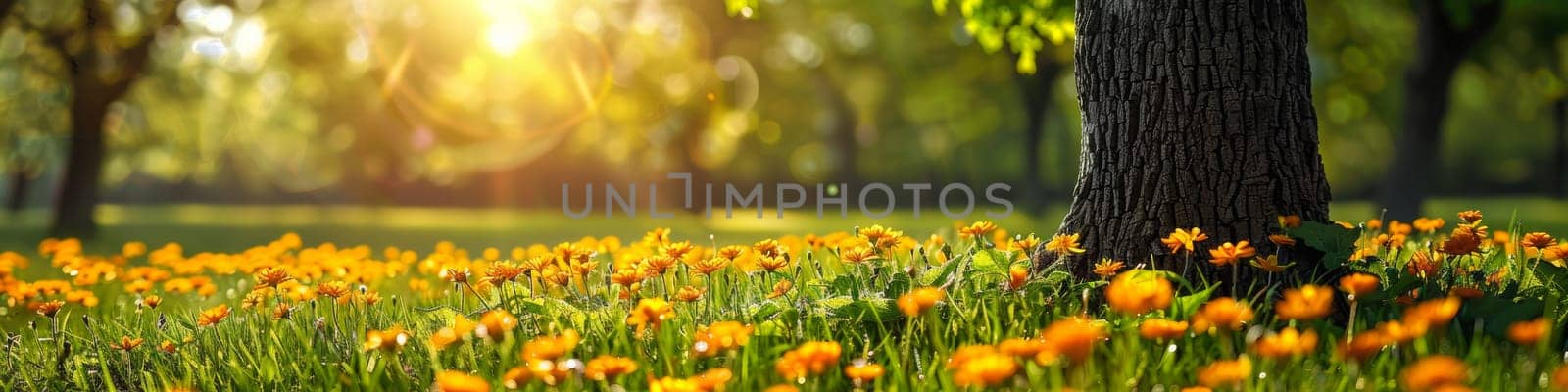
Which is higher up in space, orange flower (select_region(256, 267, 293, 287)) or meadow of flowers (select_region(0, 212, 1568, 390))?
orange flower (select_region(256, 267, 293, 287))

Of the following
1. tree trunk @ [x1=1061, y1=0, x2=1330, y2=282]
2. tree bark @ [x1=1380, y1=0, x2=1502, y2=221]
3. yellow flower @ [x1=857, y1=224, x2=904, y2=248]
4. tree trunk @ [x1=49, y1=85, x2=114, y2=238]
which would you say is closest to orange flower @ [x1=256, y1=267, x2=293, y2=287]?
yellow flower @ [x1=857, y1=224, x2=904, y2=248]

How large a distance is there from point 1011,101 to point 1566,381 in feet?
104

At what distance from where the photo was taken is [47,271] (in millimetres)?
9062

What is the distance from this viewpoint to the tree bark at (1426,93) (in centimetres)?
1364

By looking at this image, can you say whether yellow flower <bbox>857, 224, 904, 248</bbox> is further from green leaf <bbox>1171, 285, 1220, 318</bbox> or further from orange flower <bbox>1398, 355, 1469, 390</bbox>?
orange flower <bbox>1398, 355, 1469, 390</bbox>

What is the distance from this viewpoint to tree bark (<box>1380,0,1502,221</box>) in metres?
13.6

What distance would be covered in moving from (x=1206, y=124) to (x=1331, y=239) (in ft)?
1.78

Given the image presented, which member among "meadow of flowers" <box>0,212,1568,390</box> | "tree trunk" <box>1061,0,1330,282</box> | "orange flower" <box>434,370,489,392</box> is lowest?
"meadow of flowers" <box>0,212,1568,390</box>

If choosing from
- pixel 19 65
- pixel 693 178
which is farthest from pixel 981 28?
pixel 693 178

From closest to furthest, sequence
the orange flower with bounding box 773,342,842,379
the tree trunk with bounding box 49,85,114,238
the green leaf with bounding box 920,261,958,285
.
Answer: the orange flower with bounding box 773,342,842,379 → the green leaf with bounding box 920,261,958,285 → the tree trunk with bounding box 49,85,114,238

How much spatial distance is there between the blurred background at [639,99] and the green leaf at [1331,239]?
291 centimetres

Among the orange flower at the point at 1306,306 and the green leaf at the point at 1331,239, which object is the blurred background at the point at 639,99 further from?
the orange flower at the point at 1306,306

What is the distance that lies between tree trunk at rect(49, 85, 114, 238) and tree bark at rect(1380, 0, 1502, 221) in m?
17.4

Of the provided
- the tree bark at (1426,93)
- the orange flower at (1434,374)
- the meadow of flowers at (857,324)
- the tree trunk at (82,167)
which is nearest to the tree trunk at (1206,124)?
the meadow of flowers at (857,324)
